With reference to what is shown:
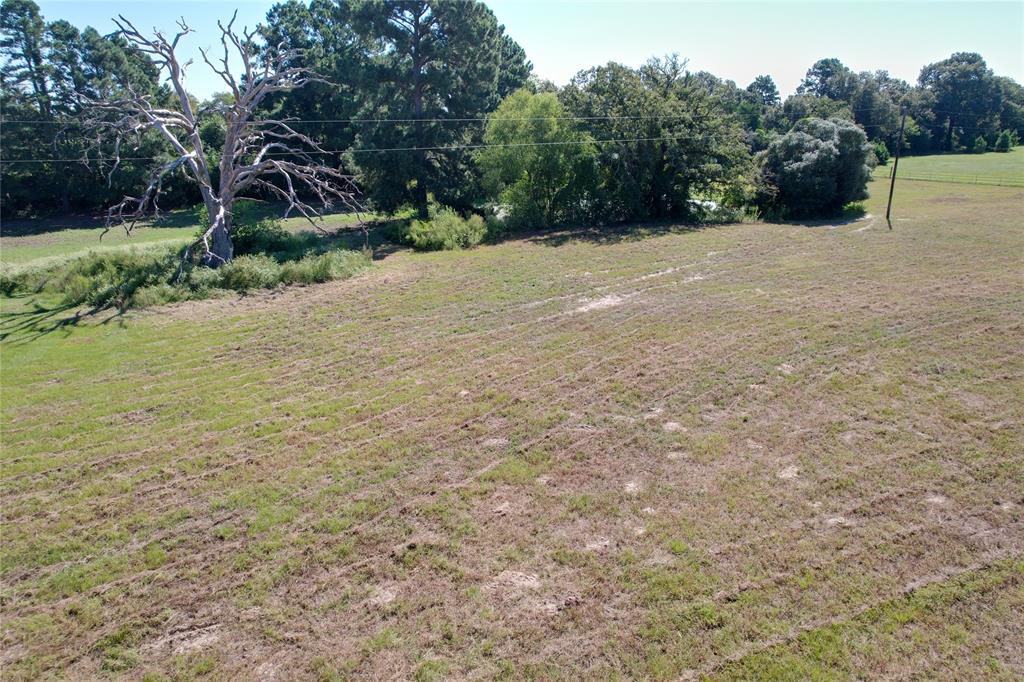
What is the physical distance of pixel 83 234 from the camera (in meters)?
29.5

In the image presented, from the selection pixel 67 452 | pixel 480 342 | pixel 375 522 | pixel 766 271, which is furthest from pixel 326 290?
pixel 766 271

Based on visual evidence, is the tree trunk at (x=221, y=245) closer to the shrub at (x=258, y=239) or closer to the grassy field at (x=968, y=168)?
the shrub at (x=258, y=239)

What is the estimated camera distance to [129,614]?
18.3ft

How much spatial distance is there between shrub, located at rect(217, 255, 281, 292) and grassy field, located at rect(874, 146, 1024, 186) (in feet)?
141

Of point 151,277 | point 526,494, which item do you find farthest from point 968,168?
point 151,277

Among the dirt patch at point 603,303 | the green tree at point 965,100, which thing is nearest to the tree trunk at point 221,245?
the dirt patch at point 603,303

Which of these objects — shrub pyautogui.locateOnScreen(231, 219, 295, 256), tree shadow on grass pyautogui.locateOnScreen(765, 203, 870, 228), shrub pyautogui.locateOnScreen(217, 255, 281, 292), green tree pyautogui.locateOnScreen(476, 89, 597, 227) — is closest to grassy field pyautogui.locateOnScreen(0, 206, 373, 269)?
shrub pyautogui.locateOnScreen(231, 219, 295, 256)

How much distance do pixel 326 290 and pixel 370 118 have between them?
12119 millimetres

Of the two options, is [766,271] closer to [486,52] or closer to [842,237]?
[842,237]

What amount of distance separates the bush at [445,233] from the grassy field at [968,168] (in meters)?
35.0

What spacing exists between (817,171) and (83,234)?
35985 mm

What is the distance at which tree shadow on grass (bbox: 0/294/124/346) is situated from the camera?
13.5 m

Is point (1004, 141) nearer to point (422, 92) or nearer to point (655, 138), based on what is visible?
point (655, 138)

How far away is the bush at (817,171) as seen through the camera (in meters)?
26.6
